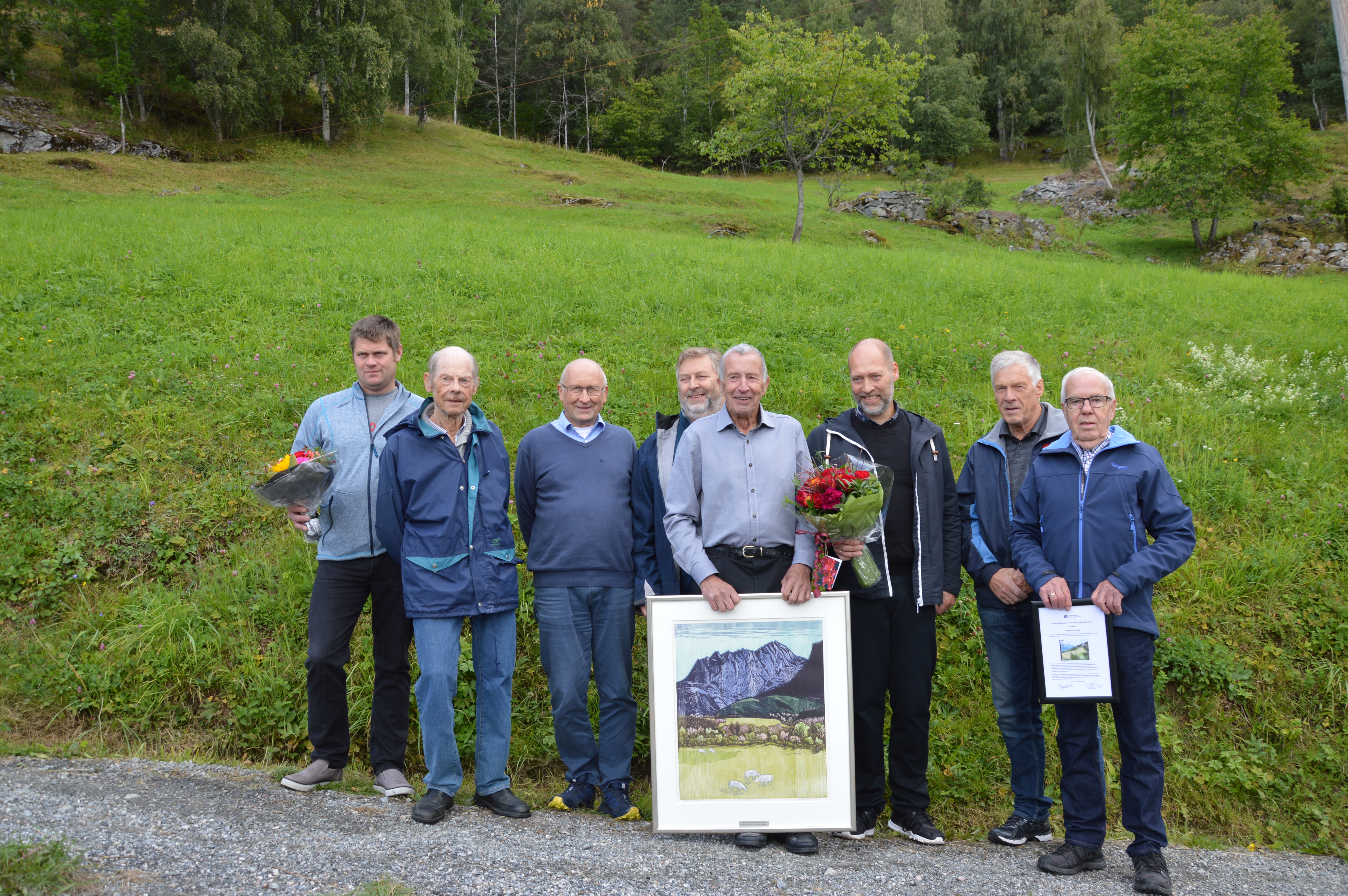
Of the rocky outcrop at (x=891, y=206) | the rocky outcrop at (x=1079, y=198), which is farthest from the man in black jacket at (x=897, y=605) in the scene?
the rocky outcrop at (x=1079, y=198)

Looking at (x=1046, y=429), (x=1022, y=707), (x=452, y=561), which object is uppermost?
(x=1046, y=429)

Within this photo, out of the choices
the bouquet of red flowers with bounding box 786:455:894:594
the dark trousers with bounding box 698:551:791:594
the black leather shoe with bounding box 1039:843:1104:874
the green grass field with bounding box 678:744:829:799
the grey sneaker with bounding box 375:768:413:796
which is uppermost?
the bouquet of red flowers with bounding box 786:455:894:594

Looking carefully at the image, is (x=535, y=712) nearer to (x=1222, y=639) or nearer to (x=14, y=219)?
(x=1222, y=639)

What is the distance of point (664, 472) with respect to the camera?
4.34 meters

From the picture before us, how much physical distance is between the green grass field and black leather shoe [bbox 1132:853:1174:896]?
1.32 m

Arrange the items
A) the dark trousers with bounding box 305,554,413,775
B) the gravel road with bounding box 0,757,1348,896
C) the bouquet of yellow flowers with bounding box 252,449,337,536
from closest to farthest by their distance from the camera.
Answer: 1. the gravel road with bounding box 0,757,1348,896
2. the bouquet of yellow flowers with bounding box 252,449,337,536
3. the dark trousers with bounding box 305,554,413,775

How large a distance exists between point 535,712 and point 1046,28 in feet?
217

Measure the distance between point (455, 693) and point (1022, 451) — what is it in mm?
3212

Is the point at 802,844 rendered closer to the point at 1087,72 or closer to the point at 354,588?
the point at 354,588

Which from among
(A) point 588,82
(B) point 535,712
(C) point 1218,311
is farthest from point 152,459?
(A) point 588,82

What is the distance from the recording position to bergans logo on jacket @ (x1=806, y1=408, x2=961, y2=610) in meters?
3.97

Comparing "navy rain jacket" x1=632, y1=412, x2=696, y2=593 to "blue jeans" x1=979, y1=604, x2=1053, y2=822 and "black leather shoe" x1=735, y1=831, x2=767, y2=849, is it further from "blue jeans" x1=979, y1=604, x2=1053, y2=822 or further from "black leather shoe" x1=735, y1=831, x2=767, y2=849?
"blue jeans" x1=979, y1=604, x2=1053, y2=822

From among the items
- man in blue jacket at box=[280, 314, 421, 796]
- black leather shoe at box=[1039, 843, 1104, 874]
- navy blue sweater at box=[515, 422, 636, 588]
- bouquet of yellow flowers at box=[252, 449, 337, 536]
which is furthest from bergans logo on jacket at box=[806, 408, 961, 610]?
bouquet of yellow flowers at box=[252, 449, 337, 536]

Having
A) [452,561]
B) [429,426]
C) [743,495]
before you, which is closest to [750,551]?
[743,495]
